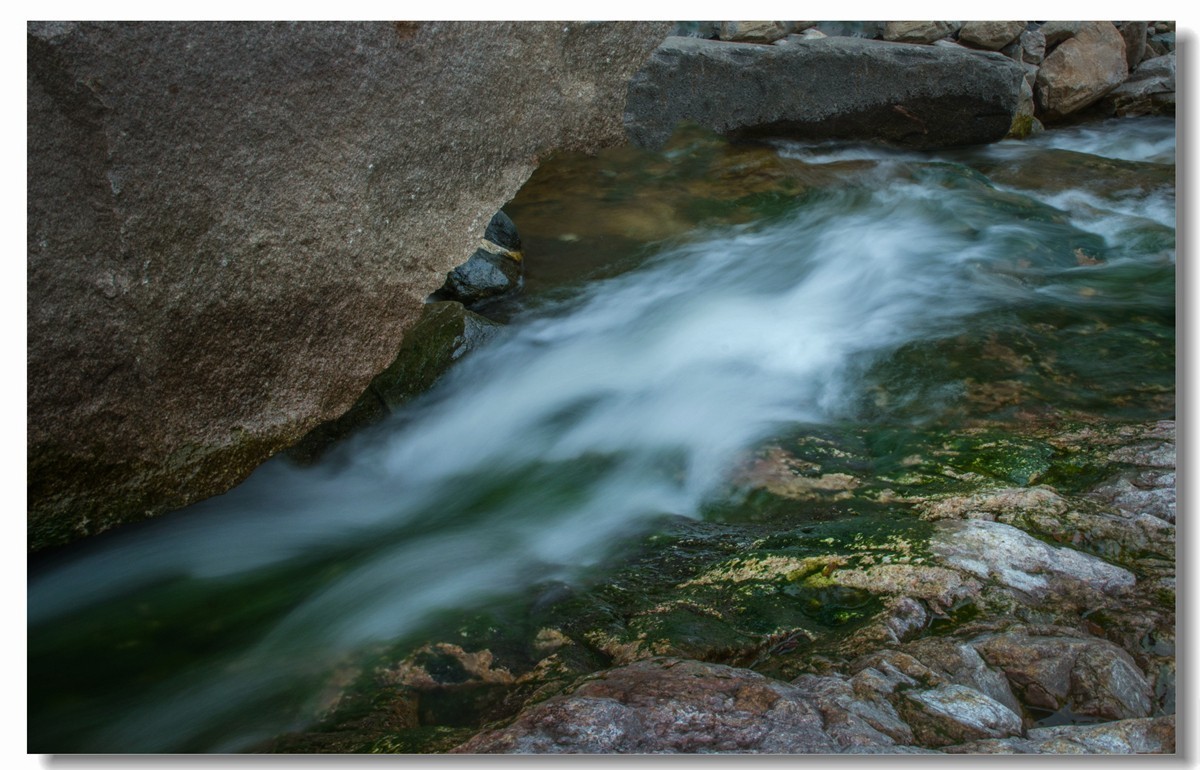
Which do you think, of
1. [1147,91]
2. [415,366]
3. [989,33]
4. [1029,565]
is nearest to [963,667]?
[1029,565]

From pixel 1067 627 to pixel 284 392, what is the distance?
2.20m

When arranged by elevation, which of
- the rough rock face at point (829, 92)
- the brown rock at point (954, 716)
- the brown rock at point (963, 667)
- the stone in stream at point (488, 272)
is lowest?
the brown rock at point (954, 716)

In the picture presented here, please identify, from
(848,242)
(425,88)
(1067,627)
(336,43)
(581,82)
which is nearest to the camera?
(1067,627)

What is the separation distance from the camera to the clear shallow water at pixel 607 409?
7.95 feet

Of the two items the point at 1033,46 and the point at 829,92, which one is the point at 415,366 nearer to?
the point at 829,92

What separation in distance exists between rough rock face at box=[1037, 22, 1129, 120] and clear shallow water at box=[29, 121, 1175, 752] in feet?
4.63

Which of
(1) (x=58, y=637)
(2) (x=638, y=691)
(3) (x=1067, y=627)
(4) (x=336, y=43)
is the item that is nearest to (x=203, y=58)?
(4) (x=336, y=43)

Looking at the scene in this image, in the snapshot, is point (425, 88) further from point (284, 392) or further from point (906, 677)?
point (906, 677)

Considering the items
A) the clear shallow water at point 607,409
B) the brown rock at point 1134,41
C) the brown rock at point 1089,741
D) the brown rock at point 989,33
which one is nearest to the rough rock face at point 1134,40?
the brown rock at point 1134,41

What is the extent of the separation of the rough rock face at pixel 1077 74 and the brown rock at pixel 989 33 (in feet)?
0.84

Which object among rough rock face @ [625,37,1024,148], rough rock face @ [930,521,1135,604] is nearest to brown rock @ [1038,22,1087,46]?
rough rock face @ [625,37,1024,148]

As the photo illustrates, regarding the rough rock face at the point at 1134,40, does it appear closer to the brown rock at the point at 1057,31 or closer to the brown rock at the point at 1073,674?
the brown rock at the point at 1057,31

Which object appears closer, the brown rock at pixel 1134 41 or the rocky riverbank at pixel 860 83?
the rocky riverbank at pixel 860 83

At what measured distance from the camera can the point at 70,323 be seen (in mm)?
2605
